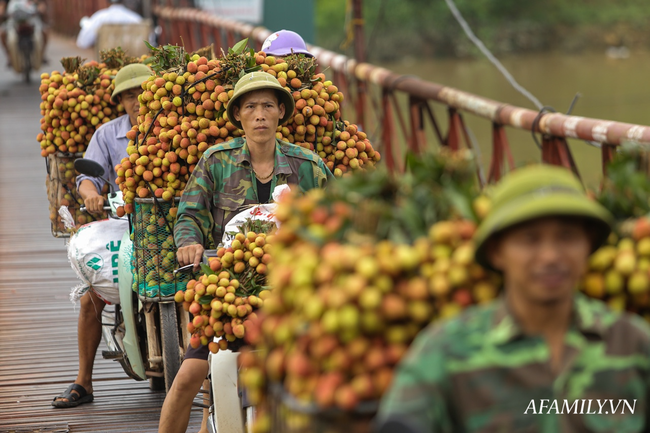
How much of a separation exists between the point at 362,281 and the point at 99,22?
10220mm

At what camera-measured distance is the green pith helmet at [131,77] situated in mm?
4746

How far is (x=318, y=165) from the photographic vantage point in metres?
3.94

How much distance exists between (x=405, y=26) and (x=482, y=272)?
29997 millimetres

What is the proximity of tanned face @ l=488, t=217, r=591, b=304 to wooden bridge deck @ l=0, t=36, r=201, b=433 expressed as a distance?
274cm

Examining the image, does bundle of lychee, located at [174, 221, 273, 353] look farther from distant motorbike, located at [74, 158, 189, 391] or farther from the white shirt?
the white shirt

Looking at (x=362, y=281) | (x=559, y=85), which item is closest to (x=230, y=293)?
(x=362, y=281)

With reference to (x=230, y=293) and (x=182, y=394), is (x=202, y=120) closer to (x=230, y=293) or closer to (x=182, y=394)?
(x=230, y=293)

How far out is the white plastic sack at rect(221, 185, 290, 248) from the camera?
3566mm

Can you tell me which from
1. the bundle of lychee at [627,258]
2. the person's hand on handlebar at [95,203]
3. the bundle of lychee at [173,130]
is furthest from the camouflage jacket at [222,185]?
the bundle of lychee at [627,258]

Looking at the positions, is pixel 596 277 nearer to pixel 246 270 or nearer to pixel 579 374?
pixel 579 374

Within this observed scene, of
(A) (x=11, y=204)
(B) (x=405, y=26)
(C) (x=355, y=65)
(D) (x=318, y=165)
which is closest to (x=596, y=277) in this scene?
(D) (x=318, y=165)

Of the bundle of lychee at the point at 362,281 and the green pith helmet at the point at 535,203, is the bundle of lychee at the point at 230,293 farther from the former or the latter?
the green pith helmet at the point at 535,203

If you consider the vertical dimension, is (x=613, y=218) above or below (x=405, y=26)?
below

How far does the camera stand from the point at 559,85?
22875 mm
